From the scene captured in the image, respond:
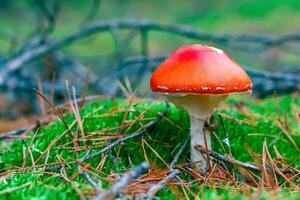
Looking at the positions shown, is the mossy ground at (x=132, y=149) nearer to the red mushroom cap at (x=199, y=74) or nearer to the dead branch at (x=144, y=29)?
the red mushroom cap at (x=199, y=74)

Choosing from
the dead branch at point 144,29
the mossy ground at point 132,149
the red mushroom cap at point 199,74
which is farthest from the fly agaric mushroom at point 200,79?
the dead branch at point 144,29

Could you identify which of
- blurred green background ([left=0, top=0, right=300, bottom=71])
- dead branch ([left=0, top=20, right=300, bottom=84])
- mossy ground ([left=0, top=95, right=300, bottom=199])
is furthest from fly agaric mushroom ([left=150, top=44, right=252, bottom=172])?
blurred green background ([left=0, top=0, right=300, bottom=71])

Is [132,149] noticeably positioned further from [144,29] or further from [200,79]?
[144,29]

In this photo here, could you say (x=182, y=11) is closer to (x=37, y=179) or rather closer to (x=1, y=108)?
(x=1, y=108)

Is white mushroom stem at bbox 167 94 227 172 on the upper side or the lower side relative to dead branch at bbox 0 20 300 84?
lower

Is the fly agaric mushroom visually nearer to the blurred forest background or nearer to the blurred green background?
the blurred forest background

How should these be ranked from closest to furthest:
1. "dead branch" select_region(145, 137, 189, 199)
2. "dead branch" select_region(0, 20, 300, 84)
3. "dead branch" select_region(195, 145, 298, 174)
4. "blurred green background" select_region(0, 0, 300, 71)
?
"dead branch" select_region(145, 137, 189, 199), "dead branch" select_region(195, 145, 298, 174), "dead branch" select_region(0, 20, 300, 84), "blurred green background" select_region(0, 0, 300, 71)

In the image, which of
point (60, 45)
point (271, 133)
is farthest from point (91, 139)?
point (60, 45)
